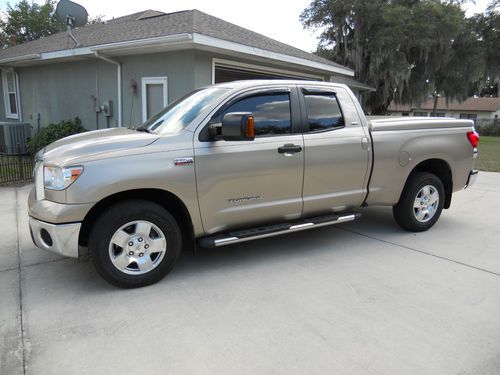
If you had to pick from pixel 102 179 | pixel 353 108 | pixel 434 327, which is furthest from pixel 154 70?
pixel 434 327

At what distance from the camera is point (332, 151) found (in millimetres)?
4516

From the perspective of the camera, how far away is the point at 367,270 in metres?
4.25

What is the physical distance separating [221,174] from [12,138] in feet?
38.4

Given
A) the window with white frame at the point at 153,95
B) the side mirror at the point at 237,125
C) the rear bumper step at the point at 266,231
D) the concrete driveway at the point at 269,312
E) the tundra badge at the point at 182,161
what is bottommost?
the concrete driveway at the point at 269,312

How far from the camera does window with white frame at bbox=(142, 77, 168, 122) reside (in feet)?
31.0

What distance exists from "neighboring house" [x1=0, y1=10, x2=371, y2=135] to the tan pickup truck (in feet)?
13.8

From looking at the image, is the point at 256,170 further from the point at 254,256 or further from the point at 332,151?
the point at 254,256

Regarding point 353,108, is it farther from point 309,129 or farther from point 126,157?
point 126,157

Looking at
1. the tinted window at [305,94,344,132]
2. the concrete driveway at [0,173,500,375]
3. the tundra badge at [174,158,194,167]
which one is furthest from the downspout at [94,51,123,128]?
the tundra badge at [174,158,194,167]

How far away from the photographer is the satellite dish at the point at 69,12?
10093mm

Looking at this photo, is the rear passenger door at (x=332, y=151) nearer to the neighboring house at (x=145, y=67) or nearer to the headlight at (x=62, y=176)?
the headlight at (x=62, y=176)

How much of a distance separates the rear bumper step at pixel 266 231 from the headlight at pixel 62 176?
1.34 meters

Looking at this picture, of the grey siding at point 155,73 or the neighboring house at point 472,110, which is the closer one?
A: the grey siding at point 155,73

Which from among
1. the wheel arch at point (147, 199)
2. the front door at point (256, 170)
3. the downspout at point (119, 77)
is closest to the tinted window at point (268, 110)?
the front door at point (256, 170)
